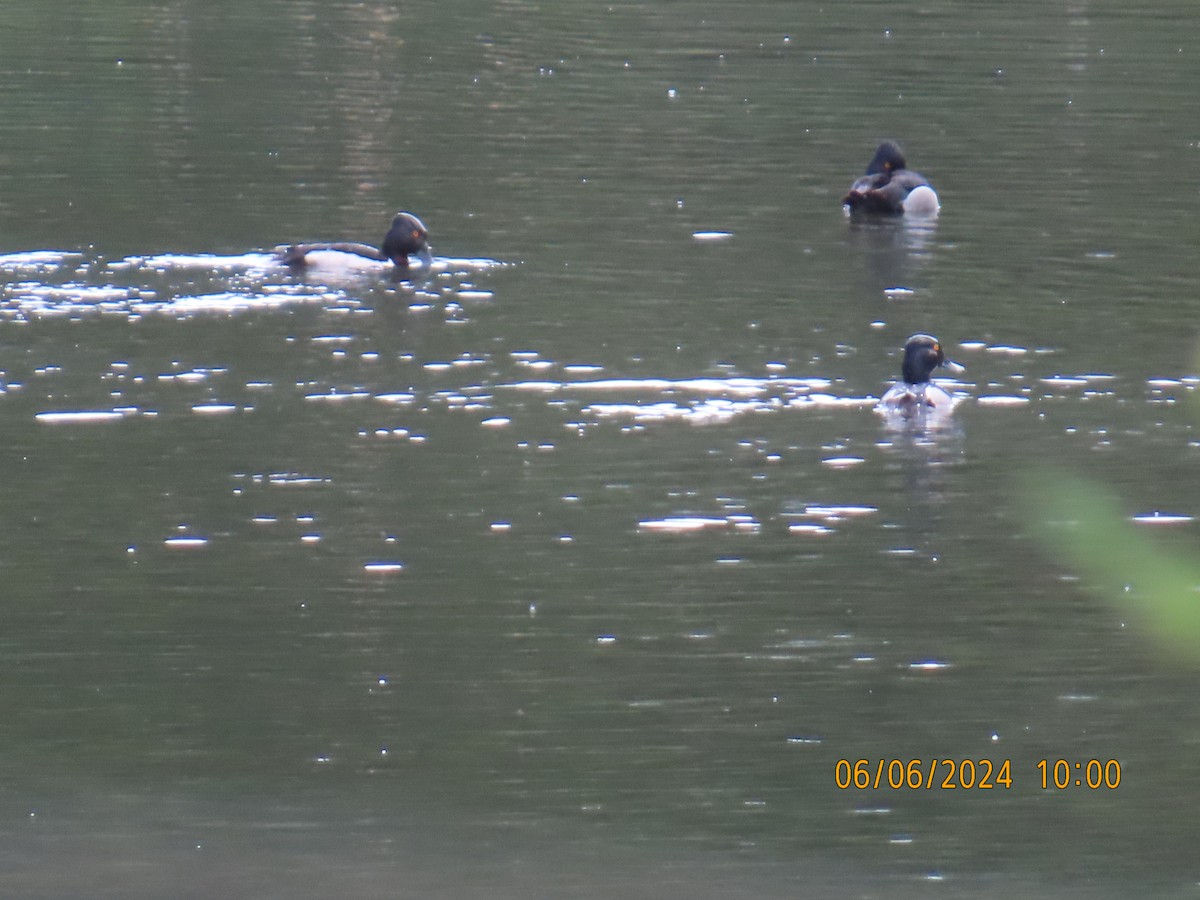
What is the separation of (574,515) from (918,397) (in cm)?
319

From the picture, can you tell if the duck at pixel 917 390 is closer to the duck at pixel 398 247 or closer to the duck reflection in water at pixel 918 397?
the duck reflection in water at pixel 918 397

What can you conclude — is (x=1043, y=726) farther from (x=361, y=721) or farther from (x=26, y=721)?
(x=26, y=721)

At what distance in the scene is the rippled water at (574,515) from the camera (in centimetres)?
890

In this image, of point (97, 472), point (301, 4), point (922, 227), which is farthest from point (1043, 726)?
point (301, 4)

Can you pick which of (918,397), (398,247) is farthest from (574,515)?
(398,247)

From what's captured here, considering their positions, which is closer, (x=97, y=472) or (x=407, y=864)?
(x=407, y=864)

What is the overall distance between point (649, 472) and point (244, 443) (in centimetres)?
250

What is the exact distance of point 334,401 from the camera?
15078 millimetres

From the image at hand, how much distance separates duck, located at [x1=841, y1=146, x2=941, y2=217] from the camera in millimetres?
23031

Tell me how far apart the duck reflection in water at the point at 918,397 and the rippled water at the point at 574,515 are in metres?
0.23

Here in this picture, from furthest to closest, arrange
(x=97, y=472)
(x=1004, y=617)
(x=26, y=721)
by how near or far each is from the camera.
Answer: (x=97, y=472), (x=1004, y=617), (x=26, y=721)
